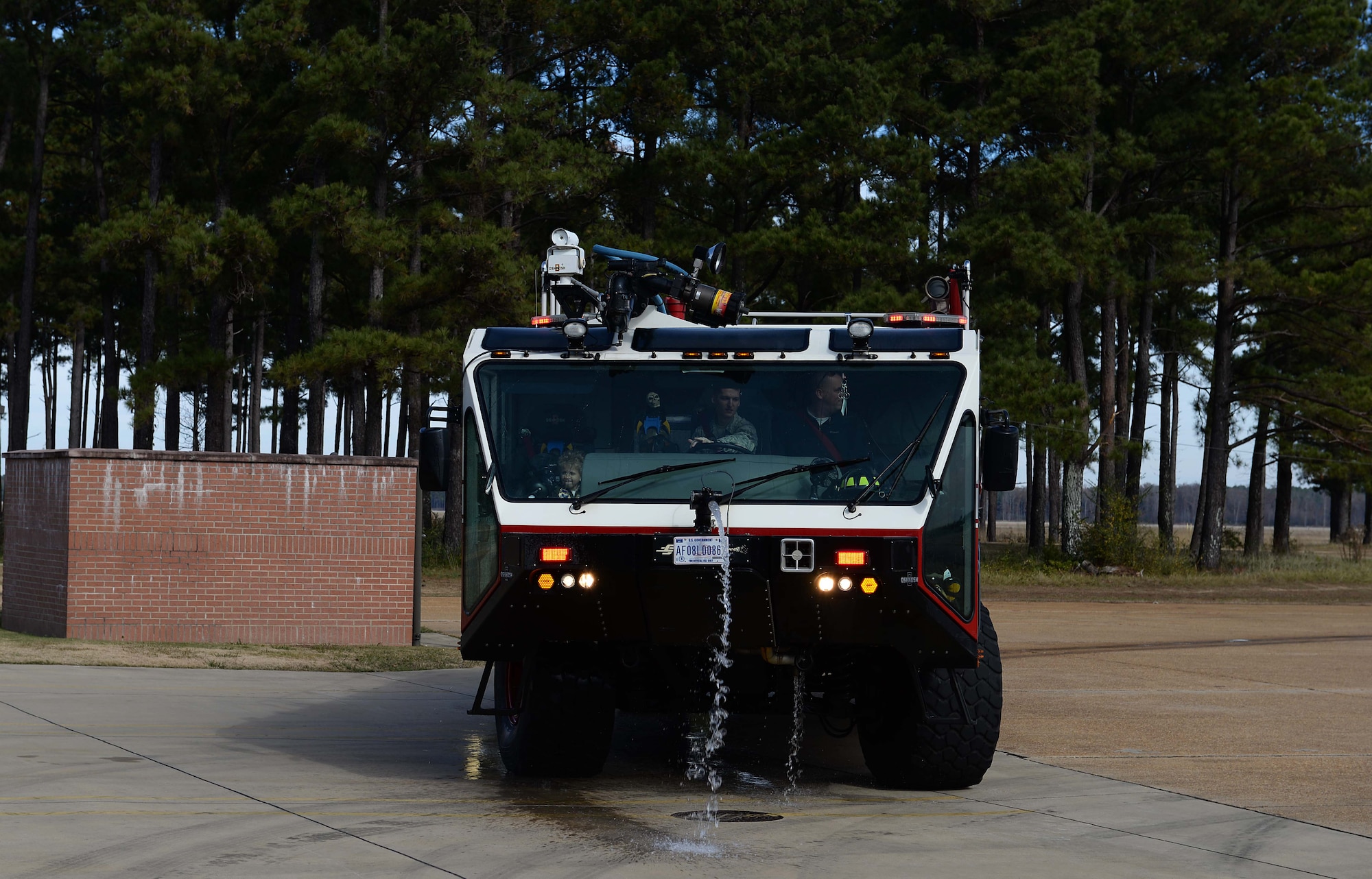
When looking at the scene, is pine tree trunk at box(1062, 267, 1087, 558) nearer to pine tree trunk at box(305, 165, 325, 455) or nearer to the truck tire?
pine tree trunk at box(305, 165, 325, 455)

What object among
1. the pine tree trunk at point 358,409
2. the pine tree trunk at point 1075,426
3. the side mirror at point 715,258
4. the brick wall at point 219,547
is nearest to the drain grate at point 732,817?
the side mirror at point 715,258

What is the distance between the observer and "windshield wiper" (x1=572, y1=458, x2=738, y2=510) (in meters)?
8.37

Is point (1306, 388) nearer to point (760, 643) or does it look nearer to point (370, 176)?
point (370, 176)

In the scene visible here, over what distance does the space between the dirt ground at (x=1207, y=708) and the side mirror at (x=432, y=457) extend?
4.73m

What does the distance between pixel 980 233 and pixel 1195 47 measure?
767 cm

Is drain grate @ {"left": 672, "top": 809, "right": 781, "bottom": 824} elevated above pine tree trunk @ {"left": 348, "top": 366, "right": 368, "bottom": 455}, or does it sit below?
below

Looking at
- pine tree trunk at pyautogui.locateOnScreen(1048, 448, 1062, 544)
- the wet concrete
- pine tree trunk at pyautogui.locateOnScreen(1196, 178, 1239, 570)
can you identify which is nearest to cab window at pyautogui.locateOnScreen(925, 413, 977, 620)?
the wet concrete

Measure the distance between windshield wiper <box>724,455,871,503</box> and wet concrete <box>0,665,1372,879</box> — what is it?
1.78 meters

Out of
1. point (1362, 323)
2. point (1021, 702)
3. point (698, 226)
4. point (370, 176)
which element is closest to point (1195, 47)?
point (1362, 323)

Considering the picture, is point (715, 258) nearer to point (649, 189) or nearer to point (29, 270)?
point (649, 189)

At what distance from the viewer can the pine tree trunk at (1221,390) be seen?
40594 millimetres

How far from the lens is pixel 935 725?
897 centimetres

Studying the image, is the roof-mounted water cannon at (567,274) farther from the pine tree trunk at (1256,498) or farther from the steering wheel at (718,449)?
the pine tree trunk at (1256,498)

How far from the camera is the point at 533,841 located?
7398 millimetres
